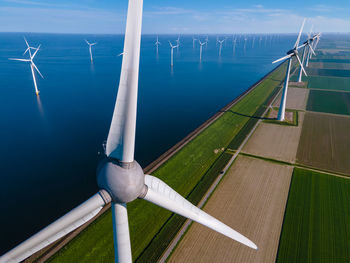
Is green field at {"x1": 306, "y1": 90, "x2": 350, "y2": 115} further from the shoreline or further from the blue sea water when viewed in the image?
the blue sea water

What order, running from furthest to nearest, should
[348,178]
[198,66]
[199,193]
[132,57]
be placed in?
1. [198,66]
2. [348,178]
3. [199,193]
4. [132,57]

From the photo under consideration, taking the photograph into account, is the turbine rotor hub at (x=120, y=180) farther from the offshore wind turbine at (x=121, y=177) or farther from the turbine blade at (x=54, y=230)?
the turbine blade at (x=54, y=230)

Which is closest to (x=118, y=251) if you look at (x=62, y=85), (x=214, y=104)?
(x=214, y=104)

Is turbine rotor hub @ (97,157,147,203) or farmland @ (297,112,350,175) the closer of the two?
turbine rotor hub @ (97,157,147,203)

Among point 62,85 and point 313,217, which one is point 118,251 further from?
point 62,85

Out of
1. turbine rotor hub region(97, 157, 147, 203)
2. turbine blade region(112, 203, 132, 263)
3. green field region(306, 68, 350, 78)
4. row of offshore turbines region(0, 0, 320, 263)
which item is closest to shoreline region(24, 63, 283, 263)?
turbine blade region(112, 203, 132, 263)

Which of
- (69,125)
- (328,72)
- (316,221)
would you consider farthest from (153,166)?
(328,72)

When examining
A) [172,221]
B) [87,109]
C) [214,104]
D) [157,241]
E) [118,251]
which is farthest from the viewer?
[214,104]
